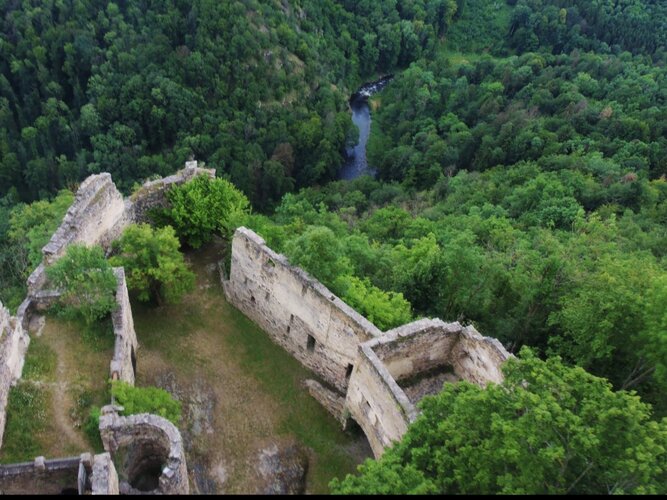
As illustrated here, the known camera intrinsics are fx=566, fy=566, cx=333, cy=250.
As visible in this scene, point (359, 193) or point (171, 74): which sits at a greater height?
point (171, 74)

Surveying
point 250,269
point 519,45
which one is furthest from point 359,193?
point 519,45

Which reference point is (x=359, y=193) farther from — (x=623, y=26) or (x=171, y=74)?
(x=623, y=26)

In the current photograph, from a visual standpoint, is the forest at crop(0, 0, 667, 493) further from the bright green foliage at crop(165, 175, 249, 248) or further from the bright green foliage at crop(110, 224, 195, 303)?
the bright green foliage at crop(110, 224, 195, 303)

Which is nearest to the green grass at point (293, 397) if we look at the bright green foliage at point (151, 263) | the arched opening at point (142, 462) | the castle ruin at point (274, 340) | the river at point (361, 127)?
the castle ruin at point (274, 340)

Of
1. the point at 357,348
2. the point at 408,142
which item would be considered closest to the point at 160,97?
the point at 408,142

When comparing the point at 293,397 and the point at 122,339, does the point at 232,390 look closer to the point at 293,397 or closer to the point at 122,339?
the point at 293,397

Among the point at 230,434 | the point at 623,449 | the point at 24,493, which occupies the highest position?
the point at 623,449
